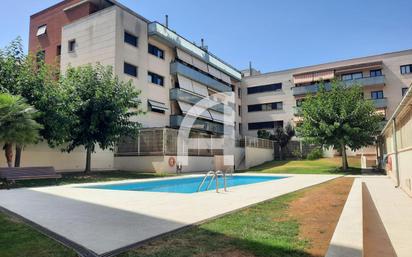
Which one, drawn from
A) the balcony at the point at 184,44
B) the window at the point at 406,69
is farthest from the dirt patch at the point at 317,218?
the window at the point at 406,69

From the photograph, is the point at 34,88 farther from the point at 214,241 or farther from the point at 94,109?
the point at 214,241

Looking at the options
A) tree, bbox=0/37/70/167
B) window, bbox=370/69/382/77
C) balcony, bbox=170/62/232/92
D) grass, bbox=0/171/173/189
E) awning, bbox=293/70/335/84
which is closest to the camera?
grass, bbox=0/171/173/189

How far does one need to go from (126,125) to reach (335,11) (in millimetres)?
14769

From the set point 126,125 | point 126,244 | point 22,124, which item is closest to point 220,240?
point 126,244

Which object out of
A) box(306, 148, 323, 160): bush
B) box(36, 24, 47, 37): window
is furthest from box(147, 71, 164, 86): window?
box(306, 148, 323, 160): bush

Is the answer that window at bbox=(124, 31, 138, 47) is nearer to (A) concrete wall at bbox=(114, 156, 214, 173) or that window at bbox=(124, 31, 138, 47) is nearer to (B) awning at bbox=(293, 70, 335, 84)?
(A) concrete wall at bbox=(114, 156, 214, 173)

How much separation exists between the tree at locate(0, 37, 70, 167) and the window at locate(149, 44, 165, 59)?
15155 millimetres

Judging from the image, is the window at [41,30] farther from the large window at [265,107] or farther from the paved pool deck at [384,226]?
the paved pool deck at [384,226]

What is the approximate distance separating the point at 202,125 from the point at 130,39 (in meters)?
13.1

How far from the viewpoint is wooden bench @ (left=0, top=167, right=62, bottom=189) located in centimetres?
1464

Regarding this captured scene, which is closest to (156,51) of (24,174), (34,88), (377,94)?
(34,88)

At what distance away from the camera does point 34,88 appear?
18.3m

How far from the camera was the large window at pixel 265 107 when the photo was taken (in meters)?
48.8

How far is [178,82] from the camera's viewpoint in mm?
36219
